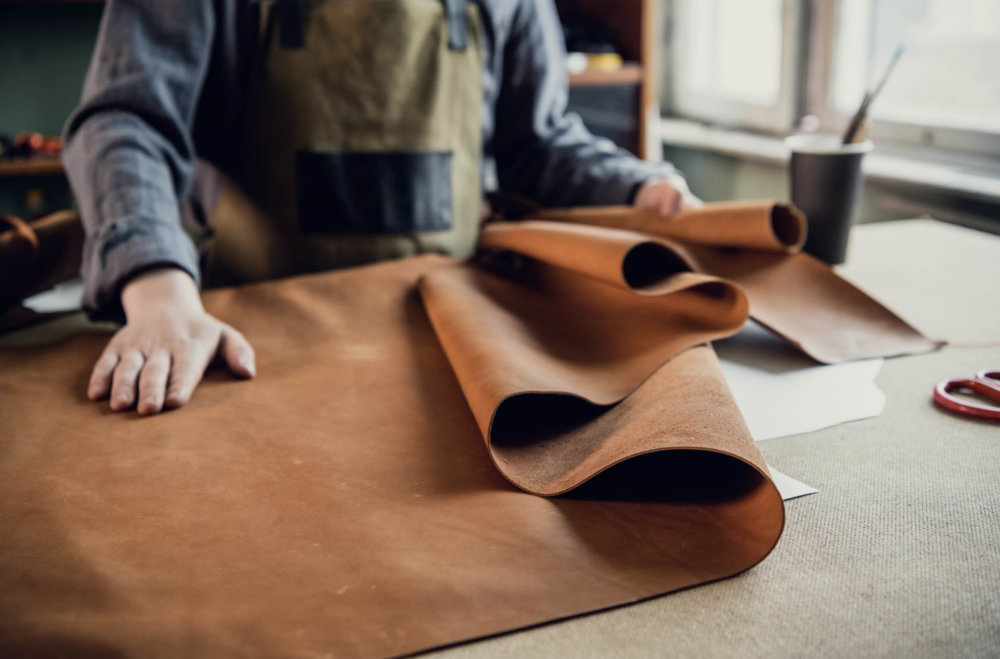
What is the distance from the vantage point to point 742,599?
46 centimetres

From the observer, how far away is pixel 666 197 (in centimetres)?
109

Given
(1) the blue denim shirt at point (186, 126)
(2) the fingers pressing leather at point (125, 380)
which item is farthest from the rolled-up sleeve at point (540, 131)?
(2) the fingers pressing leather at point (125, 380)

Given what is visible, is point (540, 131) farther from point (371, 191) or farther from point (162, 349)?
point (162, 349)

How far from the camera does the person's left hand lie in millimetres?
1067

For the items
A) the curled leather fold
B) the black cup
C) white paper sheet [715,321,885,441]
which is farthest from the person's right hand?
the black cup

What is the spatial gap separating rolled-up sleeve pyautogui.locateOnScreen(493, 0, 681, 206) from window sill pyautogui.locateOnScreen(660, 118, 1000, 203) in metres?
0.41

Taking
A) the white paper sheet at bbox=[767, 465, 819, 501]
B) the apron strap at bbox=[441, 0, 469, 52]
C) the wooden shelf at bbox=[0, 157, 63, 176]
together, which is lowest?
the white paper sheet at bbox=[767, 465, 819, 501]

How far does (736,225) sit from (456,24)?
55 centimetres

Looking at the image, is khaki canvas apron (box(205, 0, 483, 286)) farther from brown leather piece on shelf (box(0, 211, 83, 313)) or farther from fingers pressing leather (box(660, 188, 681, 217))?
fingers pressing leather (box(660, 188, 681, 217))

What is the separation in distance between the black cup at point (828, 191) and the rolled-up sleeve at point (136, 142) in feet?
2.53

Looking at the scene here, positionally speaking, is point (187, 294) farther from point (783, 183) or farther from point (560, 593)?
point (783, 183)

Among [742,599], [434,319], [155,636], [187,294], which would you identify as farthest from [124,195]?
[742,599]

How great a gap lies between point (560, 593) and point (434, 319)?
0.44 m

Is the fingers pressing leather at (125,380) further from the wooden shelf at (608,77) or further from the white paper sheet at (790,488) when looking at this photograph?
the wooden shelf at (608,77)
